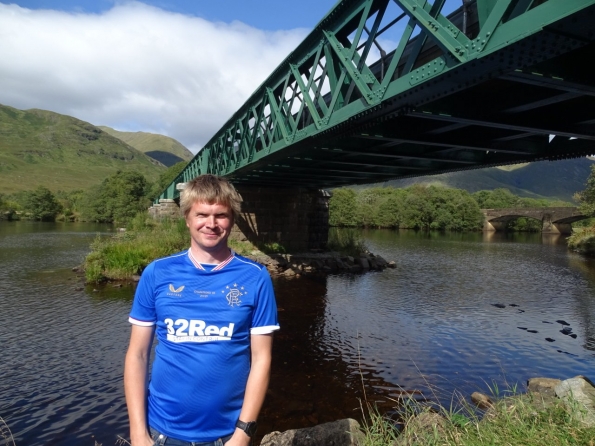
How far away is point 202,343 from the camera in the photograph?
250 centimetres

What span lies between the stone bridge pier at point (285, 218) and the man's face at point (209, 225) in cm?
2351

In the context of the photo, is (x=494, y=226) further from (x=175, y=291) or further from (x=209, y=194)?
(x=175, y=291)

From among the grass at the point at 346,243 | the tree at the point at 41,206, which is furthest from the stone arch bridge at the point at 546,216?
the tree at the point at 41,206

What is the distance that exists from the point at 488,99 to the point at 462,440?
6.26 m

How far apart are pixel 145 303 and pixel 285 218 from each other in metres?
25.1

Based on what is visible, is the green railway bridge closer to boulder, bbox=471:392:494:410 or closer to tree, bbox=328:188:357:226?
boulder, bbox=471:392:494:410

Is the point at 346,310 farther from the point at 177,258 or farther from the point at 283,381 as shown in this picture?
the point at 177,258

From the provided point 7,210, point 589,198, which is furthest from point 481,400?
point 7,210

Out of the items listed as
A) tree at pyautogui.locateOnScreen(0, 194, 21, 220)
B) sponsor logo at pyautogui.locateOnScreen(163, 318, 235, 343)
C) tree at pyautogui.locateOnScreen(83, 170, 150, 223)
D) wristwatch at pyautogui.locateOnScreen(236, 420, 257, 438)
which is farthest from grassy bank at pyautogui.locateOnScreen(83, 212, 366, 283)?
tree at pyautogui.locateOnScreen(0, 194, 21, 220)

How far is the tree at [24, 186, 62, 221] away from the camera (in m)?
77.0

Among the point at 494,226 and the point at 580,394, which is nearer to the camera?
the point at 580,394

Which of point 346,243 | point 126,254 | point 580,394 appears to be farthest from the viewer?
point 346,243

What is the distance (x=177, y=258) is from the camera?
8.63ft

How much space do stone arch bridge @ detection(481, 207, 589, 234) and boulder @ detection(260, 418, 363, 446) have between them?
3235 inches
